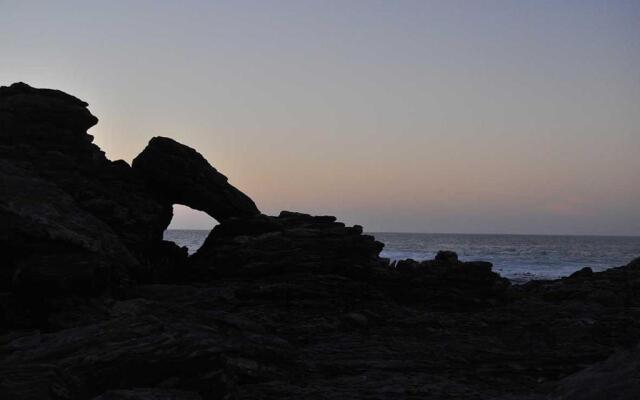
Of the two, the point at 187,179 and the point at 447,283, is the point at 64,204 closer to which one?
the point at 187,179

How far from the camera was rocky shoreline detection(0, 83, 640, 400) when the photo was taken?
9.48 meters

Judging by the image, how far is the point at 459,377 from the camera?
1378cm

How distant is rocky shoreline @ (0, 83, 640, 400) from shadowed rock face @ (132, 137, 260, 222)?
103 millimetres

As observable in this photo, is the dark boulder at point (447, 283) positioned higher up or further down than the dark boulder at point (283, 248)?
further down

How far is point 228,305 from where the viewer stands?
781 inches

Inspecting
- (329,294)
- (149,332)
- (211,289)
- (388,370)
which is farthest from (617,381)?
(211,289)

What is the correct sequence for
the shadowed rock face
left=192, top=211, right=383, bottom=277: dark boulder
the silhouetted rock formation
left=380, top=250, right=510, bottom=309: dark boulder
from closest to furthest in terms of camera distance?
the silhouetted rock formation < left=192, top=211, right=383, bottom=277: dark boulder < left=380, top=250, right=510, bottom=309: dark boulder < the shadowed rock face

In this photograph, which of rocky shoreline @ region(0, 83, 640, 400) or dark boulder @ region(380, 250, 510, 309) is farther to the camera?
dark boulder @ region(380, 250, 510, 309)

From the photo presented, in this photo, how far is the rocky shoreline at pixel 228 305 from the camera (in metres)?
9.48

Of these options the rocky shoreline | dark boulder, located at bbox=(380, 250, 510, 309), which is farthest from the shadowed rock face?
dark boulder, located at bbox=(380, 250, 510, 309)

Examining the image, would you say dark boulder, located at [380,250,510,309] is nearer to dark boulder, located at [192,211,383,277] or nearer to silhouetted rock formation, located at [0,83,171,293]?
dark boulder, located at [192,211,383,277]

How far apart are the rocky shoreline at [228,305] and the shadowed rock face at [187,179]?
0.34ft

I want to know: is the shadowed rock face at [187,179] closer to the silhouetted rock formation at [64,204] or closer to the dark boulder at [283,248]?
the silhouetted rock formation at [64,204]

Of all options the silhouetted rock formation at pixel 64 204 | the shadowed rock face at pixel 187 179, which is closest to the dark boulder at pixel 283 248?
the shadowed rock face at pixel 187 179
